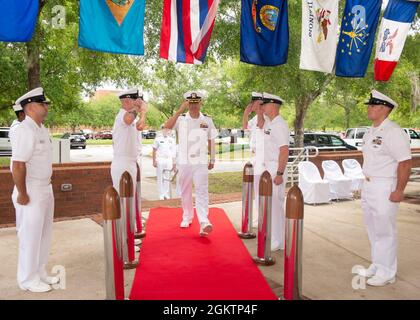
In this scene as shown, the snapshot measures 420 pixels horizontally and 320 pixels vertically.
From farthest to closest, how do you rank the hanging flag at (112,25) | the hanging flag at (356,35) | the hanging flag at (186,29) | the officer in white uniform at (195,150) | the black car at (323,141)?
the black car at (323,141) → the hanging flag at (356,35) → the hanging flag at (186,29) → the hanging flag at (112,25) → the officer in white uniform at (195,150)

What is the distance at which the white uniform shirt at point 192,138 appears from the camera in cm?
590

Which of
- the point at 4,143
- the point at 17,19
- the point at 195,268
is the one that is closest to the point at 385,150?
the point at 195,268

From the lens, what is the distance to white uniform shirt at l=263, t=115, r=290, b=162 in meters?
5.35

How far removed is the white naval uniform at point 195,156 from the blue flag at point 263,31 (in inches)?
83.5

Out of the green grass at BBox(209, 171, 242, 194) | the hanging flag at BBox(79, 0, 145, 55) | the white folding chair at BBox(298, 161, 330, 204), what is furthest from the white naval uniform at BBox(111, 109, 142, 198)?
the green grass at BBox(209, 171, 242, 194)

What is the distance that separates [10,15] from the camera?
18.0ft

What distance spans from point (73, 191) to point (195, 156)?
125 inches

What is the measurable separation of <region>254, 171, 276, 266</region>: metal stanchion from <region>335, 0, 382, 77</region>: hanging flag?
4322 mm

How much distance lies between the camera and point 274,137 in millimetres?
5410

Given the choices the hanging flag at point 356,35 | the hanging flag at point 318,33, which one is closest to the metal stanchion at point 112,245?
the hanging flag at point 318,33

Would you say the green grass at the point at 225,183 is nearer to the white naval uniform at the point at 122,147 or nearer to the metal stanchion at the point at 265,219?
the white naval uniform at the point at 122,147

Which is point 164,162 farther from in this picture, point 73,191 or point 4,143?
point 4,143

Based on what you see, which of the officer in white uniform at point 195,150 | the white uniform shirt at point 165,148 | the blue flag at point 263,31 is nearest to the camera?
the officer in white uniform at point 195,150

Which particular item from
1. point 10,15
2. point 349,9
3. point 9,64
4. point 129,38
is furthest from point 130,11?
point 9,64
